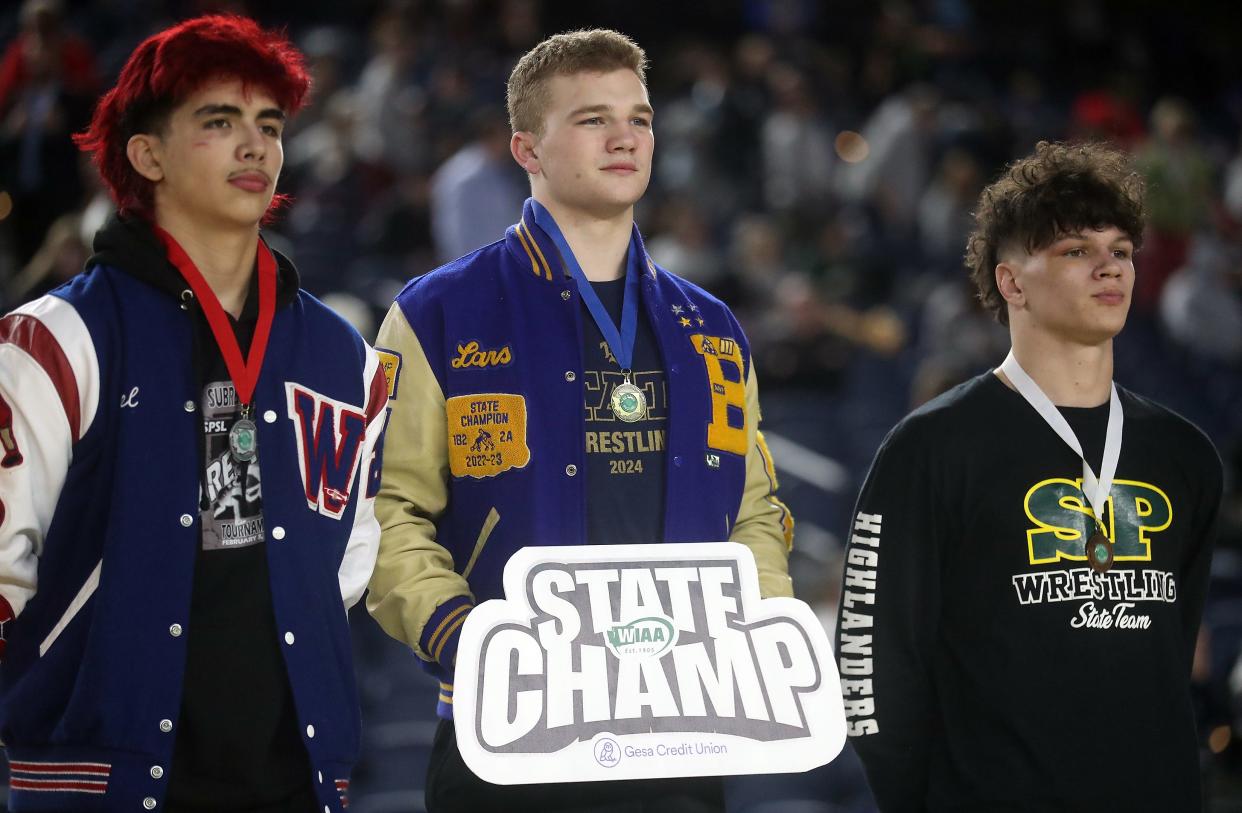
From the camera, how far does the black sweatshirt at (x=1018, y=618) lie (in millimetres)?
3291

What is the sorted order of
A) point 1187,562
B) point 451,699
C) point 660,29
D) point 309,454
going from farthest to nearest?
point 660,29 < point 1187,562 < point 451,699 < point 309,454

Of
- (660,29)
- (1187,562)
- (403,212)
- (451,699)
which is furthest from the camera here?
(660,29)

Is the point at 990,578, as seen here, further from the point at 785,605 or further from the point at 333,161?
the point at 333,161

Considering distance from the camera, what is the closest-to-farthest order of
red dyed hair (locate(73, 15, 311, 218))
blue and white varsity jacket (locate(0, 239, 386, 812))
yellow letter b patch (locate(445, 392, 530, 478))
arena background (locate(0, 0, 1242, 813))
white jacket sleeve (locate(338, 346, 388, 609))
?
blue and white varsity jacket (locate(0, 239, 386, 812)), red dyed hair (locate(73, 15, 311, 218)), white jacket sleeve (locate(338, 346, 388, 609)), yellow letter b patch (locate(445, 392, 530, 478)), arena background (locate(0, 0, 1242, 813))

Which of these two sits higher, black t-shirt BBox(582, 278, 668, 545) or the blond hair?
the blond hair

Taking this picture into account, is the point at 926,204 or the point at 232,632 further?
the point at 926,204

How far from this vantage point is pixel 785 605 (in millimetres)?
3086

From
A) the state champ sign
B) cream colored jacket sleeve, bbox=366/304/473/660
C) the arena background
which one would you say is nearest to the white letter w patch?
cream colored jacket sleeve, bbox=366/304/473/660

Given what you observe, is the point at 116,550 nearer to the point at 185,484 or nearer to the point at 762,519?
the point at 185,484

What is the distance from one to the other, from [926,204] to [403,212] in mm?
3887

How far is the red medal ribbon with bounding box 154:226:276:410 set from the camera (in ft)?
9.53

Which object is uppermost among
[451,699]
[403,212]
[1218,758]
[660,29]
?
[660,29]

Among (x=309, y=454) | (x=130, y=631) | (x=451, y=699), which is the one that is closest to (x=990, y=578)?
(x=451, y=699)

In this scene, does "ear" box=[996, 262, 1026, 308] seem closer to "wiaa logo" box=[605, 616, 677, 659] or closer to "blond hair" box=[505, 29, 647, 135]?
"blond hair" box=[505, 29, 647, 135]
